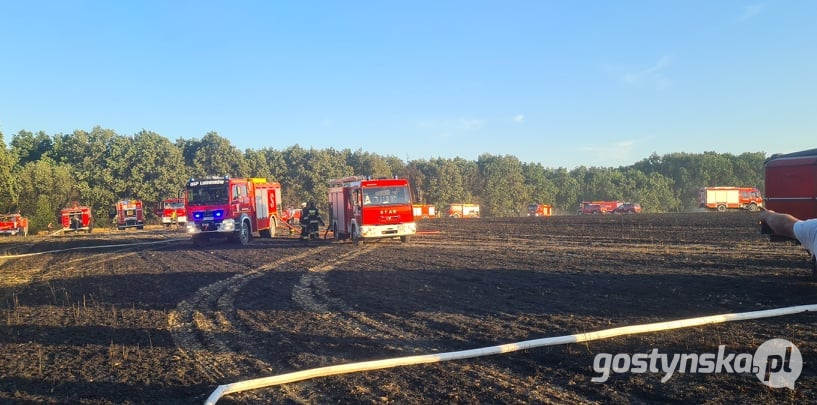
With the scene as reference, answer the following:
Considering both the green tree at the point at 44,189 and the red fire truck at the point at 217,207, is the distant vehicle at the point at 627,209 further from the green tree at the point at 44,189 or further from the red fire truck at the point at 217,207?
the green tree at the point at 44,189

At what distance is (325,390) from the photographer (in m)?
5.44

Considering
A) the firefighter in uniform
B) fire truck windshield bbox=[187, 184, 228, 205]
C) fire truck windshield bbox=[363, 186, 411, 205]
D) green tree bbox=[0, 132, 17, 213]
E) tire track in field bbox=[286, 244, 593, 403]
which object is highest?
green tree bbox=[0, 132, 17, 213]

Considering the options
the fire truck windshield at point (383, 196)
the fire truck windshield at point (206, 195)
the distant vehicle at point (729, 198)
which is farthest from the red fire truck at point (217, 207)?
the distant vehicle at point (729, 198)

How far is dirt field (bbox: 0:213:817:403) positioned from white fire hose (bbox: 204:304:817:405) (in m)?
0.10

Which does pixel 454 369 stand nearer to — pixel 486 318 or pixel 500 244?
pixel 486 318

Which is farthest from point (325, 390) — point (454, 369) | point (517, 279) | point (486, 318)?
point (517, 279)

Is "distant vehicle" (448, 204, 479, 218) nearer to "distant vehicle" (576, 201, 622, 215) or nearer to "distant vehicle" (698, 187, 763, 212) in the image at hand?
"distant vehicle" (576, 201, 622, 215)

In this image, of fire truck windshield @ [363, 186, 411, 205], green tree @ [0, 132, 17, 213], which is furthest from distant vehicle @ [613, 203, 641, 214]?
green tree @ [0, 132, 17, 213]

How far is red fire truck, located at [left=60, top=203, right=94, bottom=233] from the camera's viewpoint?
163ft

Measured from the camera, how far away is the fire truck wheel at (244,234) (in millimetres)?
26141

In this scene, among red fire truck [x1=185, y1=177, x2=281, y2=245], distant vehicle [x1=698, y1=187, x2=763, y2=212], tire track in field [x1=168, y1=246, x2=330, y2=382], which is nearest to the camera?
tire track in field [x1=168, y1=246, x2=330, y2=382]

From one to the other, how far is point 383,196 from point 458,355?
1733 cm

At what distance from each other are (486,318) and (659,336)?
247 cm

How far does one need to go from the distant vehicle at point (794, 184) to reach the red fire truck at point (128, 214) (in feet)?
179
